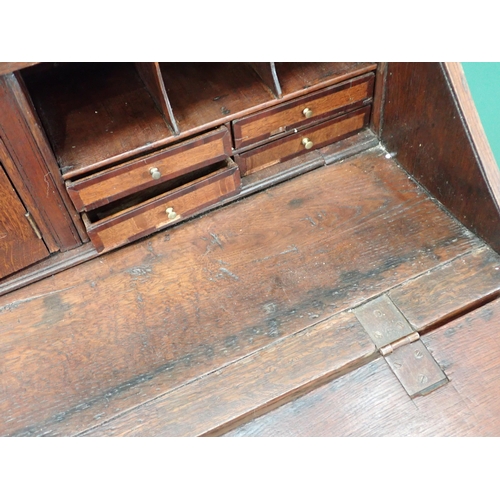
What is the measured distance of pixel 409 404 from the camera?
41.1 inches

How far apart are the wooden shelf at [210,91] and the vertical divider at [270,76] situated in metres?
0.01

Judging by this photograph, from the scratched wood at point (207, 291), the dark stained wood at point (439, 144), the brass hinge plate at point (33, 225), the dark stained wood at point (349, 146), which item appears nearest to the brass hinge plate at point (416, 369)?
the scratched wood at point (207, 291)

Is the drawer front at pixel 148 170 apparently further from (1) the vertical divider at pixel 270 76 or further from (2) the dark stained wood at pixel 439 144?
(2) the dark stained wood at pixel 439 144

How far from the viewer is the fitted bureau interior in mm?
1191

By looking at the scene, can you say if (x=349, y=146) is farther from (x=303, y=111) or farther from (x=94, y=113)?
(x=94, y=113)

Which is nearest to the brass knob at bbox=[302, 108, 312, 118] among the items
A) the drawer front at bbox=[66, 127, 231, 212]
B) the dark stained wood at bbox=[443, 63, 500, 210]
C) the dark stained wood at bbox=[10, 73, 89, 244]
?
the drawer front at bbox=[66, 127, 231, 212]

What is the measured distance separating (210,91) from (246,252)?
0.41m

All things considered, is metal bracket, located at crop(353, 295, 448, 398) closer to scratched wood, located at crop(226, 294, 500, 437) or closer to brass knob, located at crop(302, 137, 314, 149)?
scratched wood, located at crop(226, 294, 500, 437)

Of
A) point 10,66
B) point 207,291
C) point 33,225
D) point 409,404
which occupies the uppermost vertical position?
point 10,66

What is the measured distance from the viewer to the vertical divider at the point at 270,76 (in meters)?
1.25

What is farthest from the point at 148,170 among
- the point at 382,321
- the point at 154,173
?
the point at 382,321

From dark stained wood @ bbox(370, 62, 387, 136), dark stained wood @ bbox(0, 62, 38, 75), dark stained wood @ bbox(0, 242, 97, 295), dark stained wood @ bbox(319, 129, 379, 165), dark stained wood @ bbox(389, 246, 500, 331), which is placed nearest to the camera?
dark stained wood @ bbox(0, 62, 38, 75)

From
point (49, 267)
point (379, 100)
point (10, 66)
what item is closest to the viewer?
point (10, 66)

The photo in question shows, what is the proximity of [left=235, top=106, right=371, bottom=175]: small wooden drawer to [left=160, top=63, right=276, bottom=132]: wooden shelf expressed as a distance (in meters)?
0.14
